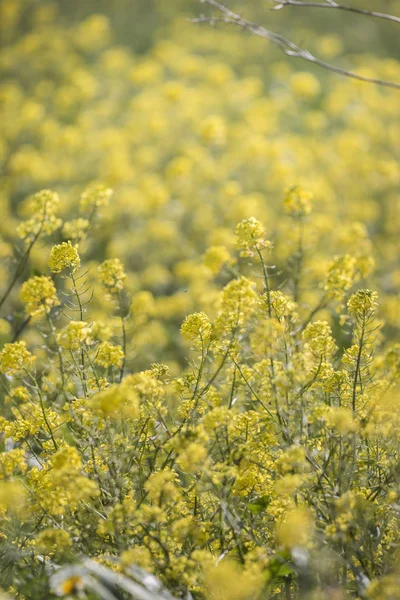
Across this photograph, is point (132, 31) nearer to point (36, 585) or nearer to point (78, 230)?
point (78, 230)

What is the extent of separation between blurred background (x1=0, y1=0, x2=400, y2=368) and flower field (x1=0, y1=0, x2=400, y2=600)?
0.05m

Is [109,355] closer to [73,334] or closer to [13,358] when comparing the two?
[73,334]

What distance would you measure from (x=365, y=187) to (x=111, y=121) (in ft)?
14.4

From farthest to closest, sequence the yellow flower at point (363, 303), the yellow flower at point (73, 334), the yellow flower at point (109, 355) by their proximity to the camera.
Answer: the yellow flower at point (109, 355)
the yellow flower at point (363, 303)
the yellow flower at point (73, 334)

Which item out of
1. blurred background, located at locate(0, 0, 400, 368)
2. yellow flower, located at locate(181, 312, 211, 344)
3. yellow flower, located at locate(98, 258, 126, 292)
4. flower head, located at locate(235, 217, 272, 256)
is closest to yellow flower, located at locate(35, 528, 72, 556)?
yellow flower, located at locate(181, 312, 211, 344)

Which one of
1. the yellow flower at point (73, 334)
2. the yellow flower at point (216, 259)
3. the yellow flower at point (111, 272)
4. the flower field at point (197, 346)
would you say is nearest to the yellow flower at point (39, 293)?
the flower field at point (197, 346)

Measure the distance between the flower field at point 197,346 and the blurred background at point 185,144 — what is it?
5cm

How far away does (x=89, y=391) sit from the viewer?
262 centimetres

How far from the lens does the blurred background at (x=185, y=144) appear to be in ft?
18.6

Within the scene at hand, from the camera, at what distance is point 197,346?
3170mm

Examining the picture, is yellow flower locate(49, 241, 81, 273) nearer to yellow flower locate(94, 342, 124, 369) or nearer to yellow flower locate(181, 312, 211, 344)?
yellow flower locate(94, 342, 124, 369)

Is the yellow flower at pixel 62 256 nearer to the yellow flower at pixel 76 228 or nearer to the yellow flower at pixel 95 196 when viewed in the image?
the yellow flower at pixel 76 228

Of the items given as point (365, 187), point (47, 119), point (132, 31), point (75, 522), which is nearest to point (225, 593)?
point (75, 522)

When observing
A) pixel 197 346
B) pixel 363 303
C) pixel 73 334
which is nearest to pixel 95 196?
pixel 197 346
